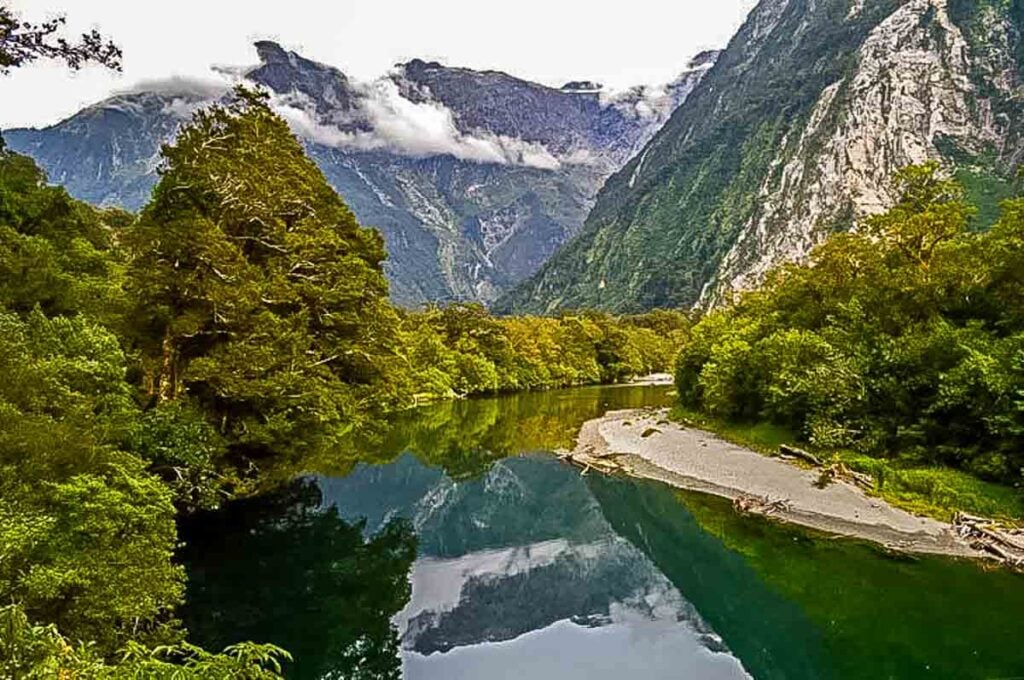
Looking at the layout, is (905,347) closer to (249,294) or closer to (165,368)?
(249,294)

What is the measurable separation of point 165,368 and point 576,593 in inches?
600

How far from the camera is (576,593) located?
2459 cm

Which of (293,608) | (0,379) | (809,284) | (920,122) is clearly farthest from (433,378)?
(920,122)

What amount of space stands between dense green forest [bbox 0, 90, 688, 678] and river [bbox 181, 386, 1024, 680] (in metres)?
2.30

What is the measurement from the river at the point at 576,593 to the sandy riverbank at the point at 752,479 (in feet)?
4.71

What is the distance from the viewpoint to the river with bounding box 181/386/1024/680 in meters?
18.1

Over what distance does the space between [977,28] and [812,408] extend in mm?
190986

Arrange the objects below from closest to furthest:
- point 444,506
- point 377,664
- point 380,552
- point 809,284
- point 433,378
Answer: point 377,664 → point 380,552 → point 444,506 → point 809,284 → point 433,378

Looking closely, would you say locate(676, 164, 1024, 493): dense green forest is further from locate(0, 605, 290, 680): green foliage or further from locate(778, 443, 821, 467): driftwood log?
locate(0, 605, 290, 680): green foliage

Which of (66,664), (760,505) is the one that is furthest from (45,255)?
(760,505)

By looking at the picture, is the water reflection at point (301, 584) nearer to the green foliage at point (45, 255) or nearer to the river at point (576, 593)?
the river at point (576, 593)

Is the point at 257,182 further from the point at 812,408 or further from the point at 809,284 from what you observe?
the point at 809,284

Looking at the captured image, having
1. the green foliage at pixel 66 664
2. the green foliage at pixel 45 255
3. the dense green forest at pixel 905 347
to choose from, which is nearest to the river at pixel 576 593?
the green foliage at pixel 45 255

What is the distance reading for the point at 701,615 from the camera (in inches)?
862
